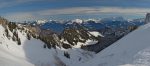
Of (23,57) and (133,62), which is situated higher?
(133,62)

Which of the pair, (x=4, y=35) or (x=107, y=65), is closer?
(x=107, y=65)

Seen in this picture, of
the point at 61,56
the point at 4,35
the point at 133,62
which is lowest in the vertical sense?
the point at 61,56

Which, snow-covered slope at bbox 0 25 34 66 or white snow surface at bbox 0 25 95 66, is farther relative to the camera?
white snow surface at bbox 0 25 95 66

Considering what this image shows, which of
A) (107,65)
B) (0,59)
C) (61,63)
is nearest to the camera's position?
(107,65)

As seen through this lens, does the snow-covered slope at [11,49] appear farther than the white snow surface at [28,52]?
No

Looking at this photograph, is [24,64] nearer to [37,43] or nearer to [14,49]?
[14,49]

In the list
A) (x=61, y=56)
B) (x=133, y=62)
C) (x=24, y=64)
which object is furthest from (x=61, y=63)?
(x=133, y=62)

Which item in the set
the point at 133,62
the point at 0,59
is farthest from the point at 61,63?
the point at 133,62

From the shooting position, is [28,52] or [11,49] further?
[28,52]

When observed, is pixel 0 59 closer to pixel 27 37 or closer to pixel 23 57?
pixel 23 57

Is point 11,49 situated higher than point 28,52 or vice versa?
point 11,49

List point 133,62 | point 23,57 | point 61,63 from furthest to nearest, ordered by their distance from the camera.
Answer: point 61,63, point 23,57, point 133,62
